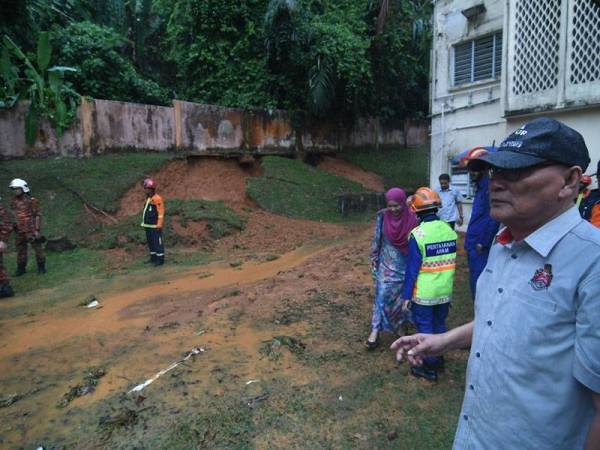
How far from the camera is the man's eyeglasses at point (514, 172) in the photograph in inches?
52.6

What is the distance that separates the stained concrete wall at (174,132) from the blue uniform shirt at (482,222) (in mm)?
10531

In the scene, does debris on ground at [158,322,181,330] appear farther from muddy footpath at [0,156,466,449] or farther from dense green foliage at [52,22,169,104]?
dense green foliage at [52,22,169,104]

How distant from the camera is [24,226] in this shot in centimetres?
820

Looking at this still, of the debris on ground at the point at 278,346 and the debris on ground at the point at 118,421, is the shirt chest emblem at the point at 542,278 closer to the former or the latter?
the debris on ground at the point at 118,421

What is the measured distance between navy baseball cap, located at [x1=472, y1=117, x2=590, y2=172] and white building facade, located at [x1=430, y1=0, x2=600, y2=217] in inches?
280

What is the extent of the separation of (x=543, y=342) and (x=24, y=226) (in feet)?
29.6

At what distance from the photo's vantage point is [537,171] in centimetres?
134

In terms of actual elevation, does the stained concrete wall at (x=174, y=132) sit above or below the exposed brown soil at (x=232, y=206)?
above

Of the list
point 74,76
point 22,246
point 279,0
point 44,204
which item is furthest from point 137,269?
point 279,0

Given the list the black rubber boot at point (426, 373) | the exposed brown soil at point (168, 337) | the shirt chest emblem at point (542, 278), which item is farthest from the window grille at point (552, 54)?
the shirt chest emblem at point (542, 278)

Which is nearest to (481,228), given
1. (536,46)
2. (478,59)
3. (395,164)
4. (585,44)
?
(585,44)

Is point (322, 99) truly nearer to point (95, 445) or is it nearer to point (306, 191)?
point (306, 191)

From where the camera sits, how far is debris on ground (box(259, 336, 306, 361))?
13.9 feet

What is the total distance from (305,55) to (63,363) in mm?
13004
